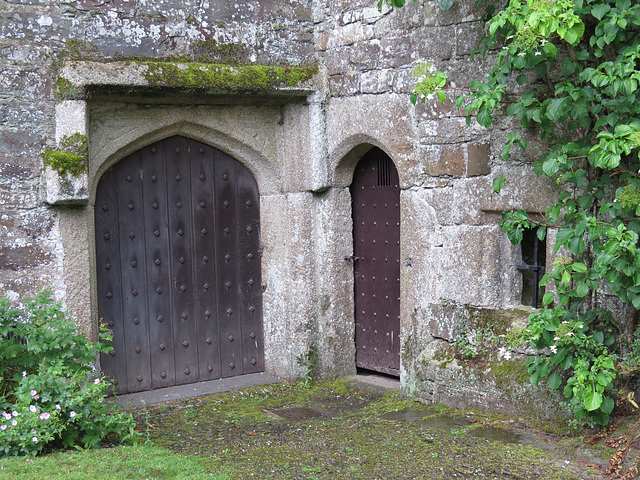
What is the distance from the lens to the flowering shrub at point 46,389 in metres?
3.81

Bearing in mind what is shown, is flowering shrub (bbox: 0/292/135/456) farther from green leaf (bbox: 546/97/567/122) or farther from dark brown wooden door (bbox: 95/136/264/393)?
green leaf (bbox: 546/97/567/122)

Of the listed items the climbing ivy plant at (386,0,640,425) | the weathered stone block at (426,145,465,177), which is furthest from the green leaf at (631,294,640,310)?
the weathered stone block at (426,145,465,177)

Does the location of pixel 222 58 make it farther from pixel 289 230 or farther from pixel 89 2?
pixel 289 230

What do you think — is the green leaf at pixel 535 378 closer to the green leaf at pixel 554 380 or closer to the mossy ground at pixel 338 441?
the green leaf at pixel 554 380

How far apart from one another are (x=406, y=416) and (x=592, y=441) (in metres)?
1.19

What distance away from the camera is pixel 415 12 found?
4.82 m

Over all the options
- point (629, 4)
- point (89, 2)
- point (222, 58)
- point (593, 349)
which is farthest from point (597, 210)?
point (89, 2)

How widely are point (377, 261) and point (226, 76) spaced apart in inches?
67.7

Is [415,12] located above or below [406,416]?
above

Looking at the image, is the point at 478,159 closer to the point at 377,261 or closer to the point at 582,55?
the point at 582,55

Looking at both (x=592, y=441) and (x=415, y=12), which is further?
(x=415, y=12)

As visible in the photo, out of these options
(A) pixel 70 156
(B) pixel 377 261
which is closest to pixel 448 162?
(B) pixel 377 261

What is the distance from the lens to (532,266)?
443 cm

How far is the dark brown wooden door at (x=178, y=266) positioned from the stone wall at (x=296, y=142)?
0.46 ft
